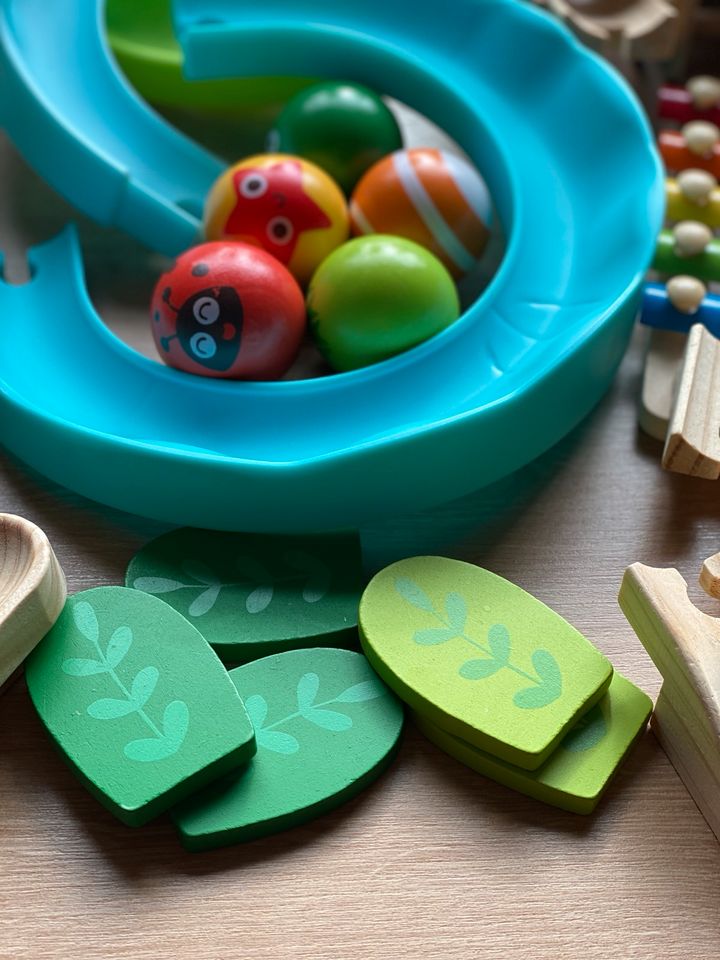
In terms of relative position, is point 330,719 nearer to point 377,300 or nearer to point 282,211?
point 377,300

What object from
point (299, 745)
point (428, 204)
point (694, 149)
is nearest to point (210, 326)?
point (428, 204)

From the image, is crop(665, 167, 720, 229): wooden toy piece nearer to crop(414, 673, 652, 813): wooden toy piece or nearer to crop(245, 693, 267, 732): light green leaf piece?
crop(414, 673, 652, 813): wooden toy piece

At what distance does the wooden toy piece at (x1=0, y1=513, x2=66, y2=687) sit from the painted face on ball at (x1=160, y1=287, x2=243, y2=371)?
0.72 feet

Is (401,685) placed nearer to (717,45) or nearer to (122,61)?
(122,61)

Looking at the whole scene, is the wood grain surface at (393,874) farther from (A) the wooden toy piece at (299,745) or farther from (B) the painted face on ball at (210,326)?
(B) the painted face on ball at (210,326)

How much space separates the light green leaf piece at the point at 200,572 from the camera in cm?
84

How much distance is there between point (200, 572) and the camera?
0.85 m

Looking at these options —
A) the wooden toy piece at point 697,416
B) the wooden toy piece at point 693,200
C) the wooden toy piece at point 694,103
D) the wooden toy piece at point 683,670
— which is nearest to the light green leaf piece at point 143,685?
the wooden toy piece at point 683,670

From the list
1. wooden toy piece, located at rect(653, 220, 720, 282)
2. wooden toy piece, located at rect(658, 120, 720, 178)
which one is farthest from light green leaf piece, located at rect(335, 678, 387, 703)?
wooden toy piece, located at rect(658, 120, 720, 178)

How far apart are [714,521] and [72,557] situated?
21.1 inches

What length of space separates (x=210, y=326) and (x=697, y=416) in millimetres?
405

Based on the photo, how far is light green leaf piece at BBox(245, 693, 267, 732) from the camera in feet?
2.47

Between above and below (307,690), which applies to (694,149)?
above

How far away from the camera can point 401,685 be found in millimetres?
754
